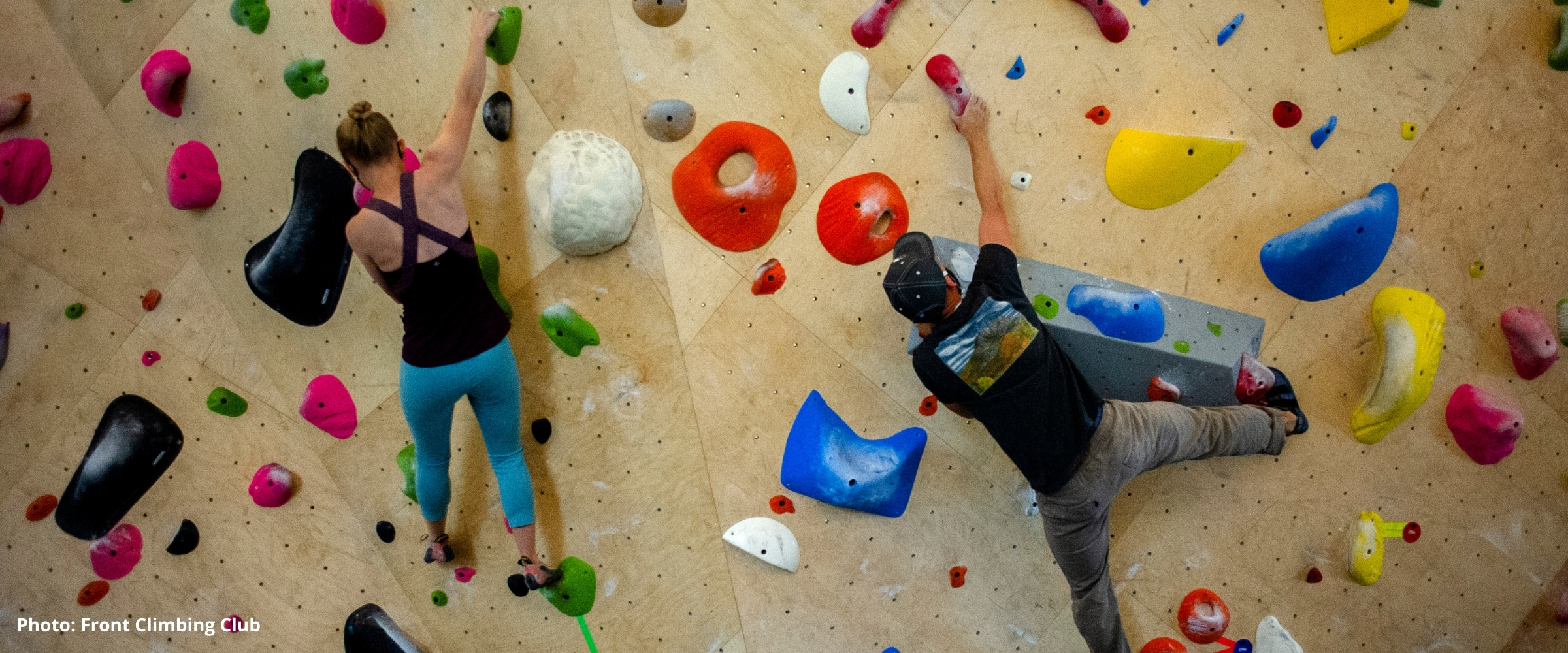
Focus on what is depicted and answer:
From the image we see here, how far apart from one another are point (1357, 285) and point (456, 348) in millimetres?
2445

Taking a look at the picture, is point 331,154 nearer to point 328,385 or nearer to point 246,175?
point 246,175

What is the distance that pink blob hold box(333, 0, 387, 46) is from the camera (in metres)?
2.40

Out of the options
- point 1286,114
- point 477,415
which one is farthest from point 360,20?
point 1286,114

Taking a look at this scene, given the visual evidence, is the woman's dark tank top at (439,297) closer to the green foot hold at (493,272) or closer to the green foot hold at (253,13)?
the green foot hold at (493,272)

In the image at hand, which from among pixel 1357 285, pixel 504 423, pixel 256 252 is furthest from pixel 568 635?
pixel 1357 285

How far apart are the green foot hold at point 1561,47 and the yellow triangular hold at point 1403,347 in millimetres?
714

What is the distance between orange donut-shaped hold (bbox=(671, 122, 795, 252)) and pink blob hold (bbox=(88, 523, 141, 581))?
2.05 metres

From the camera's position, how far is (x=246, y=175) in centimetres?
255

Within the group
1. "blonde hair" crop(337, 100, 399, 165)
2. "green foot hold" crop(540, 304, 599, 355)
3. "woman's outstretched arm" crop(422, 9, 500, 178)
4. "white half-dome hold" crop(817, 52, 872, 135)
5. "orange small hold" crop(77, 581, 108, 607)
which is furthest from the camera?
"orange small hold" crop(77, 581, 108, 607)

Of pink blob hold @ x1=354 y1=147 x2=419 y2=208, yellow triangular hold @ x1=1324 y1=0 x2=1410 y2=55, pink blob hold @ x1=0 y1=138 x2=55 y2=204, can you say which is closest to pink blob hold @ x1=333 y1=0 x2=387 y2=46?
pink blob hold @ x1=354 y1=147 x2=419 y2=208

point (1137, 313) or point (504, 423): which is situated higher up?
point (1137, 313)

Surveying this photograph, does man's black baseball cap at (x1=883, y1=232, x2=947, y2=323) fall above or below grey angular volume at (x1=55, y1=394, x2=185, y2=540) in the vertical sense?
above

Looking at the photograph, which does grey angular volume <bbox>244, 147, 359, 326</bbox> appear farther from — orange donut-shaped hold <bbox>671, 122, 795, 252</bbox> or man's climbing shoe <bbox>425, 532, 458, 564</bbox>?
orange donut-shaped hold <bbox>671, 122, 795, 252</bbox>

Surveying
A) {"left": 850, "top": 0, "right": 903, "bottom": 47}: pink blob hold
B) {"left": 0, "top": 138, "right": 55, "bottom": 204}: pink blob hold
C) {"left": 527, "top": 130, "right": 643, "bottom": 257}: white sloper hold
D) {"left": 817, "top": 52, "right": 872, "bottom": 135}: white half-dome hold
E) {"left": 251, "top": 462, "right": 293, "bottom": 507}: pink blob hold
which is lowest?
{"left": 251, "top": 462, "right": 293, "bottom": 507}: pink blob hold
